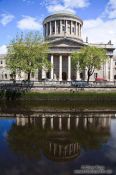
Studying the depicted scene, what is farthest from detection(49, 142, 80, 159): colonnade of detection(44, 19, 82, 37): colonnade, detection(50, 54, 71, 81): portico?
detection(44, 19, 82, 37): colonnade

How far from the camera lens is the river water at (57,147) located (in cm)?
1228

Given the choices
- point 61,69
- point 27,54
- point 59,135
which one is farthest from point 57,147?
point 61,69

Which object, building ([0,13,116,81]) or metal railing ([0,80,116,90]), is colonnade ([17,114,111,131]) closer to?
metal railing ([0,80,116,90])

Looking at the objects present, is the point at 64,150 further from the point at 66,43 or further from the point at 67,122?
the point at 66,43

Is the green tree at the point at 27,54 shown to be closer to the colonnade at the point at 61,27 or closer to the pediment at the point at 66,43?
the pediment at the point at 66,43

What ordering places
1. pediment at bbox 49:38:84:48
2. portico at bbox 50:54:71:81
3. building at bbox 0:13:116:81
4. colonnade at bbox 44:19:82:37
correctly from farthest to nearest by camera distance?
colonnade at bbox 44:19:82:37 < portico at bbox 50:54:71:81 < building at bbox 0:13:116:81 < pediment at bbox 49:38:84:48

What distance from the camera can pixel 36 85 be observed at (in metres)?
55.6

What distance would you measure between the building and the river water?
53992 millimetres

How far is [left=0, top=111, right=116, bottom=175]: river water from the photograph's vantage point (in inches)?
484

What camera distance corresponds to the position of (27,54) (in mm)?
52875

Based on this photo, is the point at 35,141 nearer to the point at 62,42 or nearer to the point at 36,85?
the point at 36,85

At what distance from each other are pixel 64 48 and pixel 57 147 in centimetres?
7420

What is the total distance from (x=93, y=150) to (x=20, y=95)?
36389 millimetres

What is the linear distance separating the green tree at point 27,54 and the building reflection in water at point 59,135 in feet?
94.4
